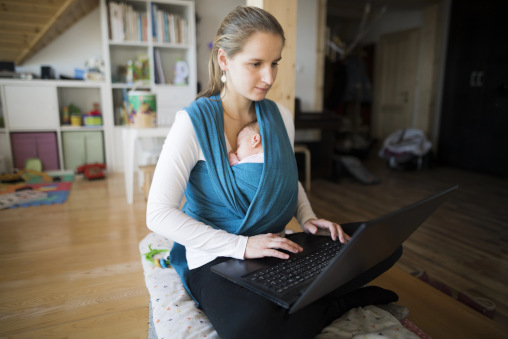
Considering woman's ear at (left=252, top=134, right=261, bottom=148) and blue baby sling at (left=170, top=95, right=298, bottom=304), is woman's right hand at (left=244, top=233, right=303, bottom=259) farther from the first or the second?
woman's ear at (left=252, top=134, right=261, bottom=148)

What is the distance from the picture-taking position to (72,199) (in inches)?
106

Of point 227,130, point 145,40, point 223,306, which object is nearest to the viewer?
point 223,306

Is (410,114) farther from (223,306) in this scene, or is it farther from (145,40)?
(223,306)

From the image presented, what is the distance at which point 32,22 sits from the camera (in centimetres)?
303

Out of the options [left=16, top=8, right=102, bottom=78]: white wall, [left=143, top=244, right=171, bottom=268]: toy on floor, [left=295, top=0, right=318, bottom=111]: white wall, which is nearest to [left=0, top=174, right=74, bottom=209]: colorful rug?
[left=16, top=8, right=102, bottom=78]: white wall

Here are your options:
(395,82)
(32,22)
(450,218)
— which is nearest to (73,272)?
(450,218)

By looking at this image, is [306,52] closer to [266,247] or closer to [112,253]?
Answer: [112,253]

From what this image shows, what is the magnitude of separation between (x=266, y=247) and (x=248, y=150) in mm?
306

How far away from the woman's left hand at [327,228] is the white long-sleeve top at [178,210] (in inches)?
10.5

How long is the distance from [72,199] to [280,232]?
7.17ft

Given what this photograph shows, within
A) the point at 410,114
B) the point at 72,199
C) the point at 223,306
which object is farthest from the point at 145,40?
the point at 410,114

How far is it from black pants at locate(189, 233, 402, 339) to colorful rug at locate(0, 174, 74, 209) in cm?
223

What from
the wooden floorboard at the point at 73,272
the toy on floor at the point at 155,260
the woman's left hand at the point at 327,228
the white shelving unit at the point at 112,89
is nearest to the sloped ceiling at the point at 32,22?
the white shelving unit at the point at 112,89

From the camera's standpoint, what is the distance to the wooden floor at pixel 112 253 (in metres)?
1.19
